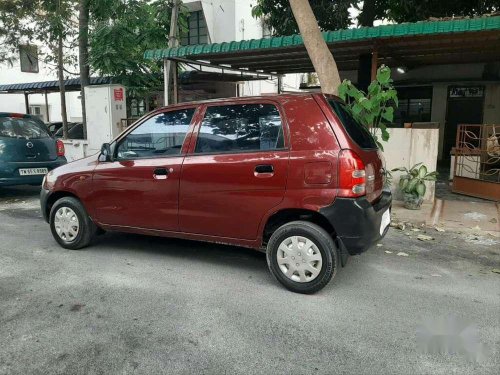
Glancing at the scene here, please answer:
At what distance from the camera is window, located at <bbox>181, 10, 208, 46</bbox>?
16406mm

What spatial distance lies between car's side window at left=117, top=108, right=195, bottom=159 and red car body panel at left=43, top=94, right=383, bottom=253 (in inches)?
3.0

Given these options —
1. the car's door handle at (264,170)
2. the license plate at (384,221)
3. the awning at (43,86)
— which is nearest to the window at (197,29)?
the awning at (43,86)

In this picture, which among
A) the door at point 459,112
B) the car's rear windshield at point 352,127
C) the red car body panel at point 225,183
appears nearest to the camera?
the red car body panel at point 225,183

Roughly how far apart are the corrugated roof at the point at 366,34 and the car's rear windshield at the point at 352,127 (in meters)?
3.35

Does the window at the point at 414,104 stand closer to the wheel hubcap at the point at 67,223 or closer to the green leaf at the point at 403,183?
the green leaf at the point at 403,183

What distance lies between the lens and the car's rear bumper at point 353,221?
3.68 m

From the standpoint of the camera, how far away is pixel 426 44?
27.5ft

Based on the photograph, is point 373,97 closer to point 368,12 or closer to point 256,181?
point 256,181

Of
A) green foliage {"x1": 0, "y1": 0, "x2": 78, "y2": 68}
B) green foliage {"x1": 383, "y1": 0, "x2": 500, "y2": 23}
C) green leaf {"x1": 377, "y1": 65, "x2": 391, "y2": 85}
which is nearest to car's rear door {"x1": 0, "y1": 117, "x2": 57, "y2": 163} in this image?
green foliage {"x1": 0, "y1": 0, "x2": 78, "y2": 68}

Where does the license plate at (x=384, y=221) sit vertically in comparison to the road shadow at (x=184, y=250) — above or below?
above

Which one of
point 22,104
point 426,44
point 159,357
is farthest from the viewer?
point 22,104

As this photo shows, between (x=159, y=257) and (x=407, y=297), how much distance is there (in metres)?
2.66

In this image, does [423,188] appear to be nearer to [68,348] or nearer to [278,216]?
[278,216]

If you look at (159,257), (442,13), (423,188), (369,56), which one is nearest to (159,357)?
(159,257)
